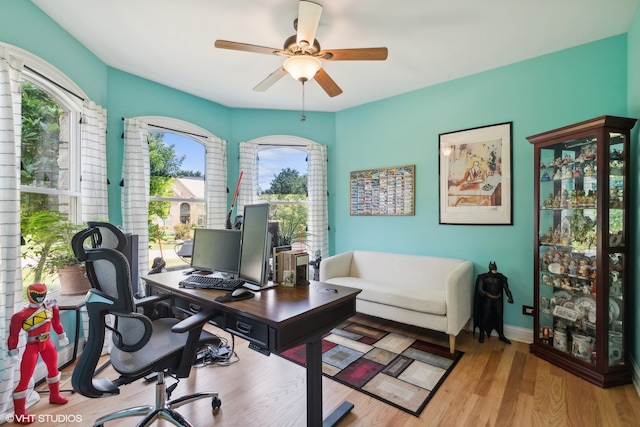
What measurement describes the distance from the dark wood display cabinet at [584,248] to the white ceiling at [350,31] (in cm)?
84

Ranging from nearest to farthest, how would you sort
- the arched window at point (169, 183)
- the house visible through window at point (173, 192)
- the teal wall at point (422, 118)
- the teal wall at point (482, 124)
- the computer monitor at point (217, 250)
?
the computer monitor at point (217, 250)
the teal wall at point (422, 118)
the teal wall at point (482, 124)
the arched window at point (169, 183)
the house visible through window at point (173, 192)

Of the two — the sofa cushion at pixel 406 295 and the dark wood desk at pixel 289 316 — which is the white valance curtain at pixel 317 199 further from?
the dark wood desk at pixel 289 316

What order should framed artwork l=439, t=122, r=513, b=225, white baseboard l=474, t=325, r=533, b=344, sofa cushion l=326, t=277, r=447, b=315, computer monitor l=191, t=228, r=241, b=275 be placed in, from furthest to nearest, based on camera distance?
1. framed artwork l=439, t=122, r=513, b=225
2. white baseboard l=474, t=325, r=533, b=344
3. sofa cushion l=326, t=277, r=447, b=315
4. computer monitor l=191, t=228, r=241, b=275

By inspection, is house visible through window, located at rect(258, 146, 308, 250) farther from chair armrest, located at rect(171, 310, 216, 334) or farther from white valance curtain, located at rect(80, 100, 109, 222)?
chair armrest, located at rect(171, 310, 216, 334)

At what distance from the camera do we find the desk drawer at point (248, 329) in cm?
140

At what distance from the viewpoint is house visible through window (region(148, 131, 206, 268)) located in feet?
11.3

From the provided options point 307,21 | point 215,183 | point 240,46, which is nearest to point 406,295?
point 307,21

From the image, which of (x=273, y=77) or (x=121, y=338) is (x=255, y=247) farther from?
(x=273, y=77)

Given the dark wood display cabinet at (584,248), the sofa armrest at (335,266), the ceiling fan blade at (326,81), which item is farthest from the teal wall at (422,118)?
the ceiling fan blade at (326,81)

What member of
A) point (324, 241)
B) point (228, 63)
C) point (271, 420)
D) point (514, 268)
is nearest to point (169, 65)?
point (228, 63)

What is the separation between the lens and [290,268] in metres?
2.02

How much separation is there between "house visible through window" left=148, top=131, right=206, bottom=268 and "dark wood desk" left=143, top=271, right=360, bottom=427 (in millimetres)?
1758

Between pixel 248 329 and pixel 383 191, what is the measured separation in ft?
9.29

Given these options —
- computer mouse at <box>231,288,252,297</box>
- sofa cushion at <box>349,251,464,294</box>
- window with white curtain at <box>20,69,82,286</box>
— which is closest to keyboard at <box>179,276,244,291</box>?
computer mouse at <box>231,288,252,297</box>
